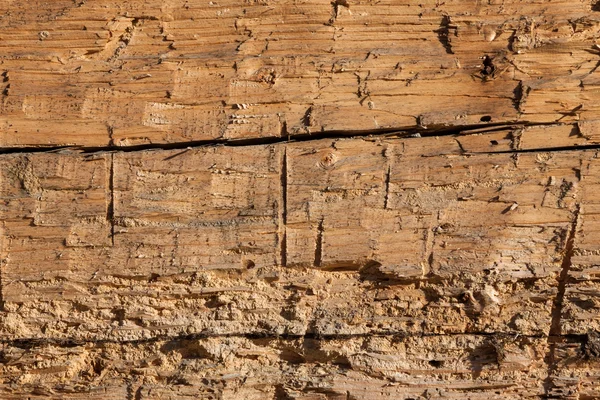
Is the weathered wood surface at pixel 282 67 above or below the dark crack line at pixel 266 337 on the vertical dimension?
above

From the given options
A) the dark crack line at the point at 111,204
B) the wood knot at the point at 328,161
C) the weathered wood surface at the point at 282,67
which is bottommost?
the dark crack line at the point at 111,204

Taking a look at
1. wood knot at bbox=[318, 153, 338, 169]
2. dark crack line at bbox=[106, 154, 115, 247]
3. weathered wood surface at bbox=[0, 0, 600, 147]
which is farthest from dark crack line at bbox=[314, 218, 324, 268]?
dark crack line at bbox=[106, 154, 115, 247]

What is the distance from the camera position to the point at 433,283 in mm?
1954

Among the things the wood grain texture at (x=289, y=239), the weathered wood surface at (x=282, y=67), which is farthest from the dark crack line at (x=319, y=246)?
the weathered wood surface at (x=282, y=67)

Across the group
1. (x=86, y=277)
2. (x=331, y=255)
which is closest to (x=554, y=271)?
(x=331, y=255)

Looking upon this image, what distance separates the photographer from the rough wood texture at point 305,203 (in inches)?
76.0

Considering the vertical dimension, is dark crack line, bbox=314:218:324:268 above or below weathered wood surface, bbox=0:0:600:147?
Answer: below

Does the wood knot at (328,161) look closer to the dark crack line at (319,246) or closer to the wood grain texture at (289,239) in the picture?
the wood grain texture at (289,239)

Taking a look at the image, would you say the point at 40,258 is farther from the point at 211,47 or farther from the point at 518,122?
the point at 518,122

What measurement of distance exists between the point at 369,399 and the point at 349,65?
95cm

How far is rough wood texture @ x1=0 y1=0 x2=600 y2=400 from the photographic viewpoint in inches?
76.0

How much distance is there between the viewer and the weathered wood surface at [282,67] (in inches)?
76.3

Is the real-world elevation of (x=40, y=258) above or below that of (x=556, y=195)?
below

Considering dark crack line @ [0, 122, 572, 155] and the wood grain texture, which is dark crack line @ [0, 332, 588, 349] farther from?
dark crack line @ [0, 122, 572, 155]
